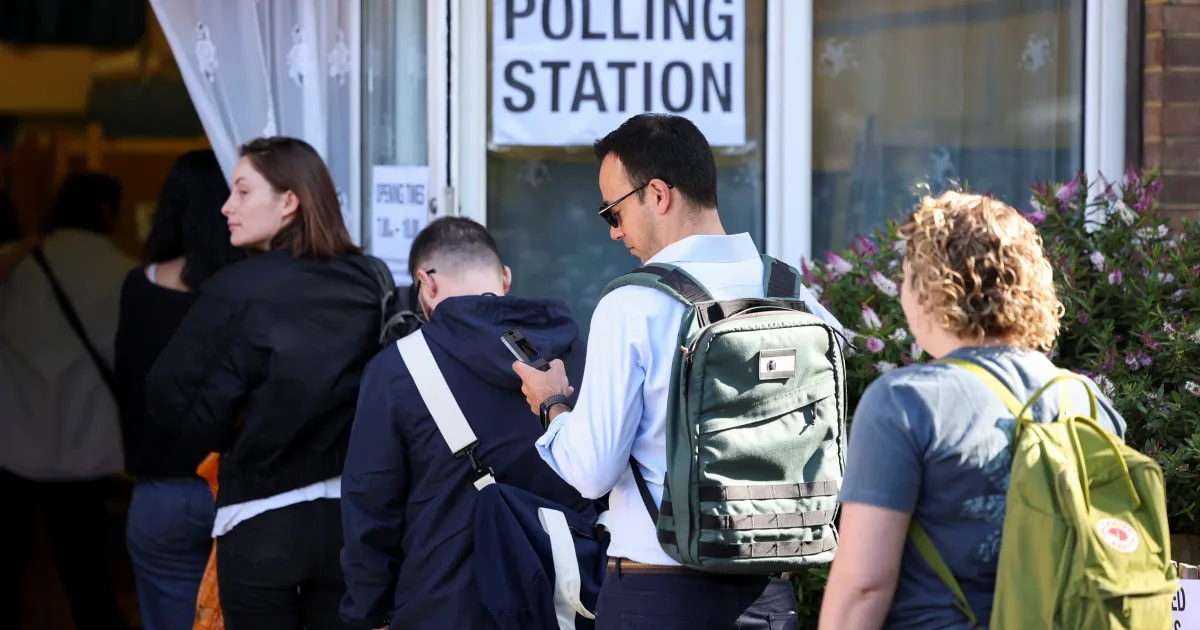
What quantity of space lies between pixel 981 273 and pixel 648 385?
706 mm

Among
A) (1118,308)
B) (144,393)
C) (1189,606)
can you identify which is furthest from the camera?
(144,393)

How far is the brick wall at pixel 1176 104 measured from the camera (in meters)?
4.77

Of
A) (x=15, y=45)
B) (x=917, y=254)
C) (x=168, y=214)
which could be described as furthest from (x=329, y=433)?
(x=15, y=45)

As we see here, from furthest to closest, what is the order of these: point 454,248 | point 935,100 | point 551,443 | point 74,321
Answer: point 74,321
point 935,100
point 454,248
point 551,443

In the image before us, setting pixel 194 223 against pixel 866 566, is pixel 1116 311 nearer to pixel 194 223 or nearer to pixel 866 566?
pixel 866 566

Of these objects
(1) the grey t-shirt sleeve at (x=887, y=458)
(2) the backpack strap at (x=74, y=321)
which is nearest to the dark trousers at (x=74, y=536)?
(2) the backpack strap at (x=74, y=321)

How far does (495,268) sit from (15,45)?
238 inches

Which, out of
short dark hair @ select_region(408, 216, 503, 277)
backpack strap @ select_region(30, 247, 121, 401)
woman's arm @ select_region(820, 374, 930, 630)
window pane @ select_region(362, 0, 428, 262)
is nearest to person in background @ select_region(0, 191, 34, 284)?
backpack strap @ select_region(30, 247, 121, 401)

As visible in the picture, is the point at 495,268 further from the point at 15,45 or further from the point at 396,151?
the point at 15,45

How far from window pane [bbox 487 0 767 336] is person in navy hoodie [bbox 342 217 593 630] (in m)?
1.66

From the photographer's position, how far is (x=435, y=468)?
3.26m

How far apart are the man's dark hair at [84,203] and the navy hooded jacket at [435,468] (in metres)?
2.59

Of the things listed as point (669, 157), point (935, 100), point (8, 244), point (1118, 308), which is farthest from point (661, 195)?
point (8, 244)

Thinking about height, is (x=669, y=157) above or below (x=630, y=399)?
above
